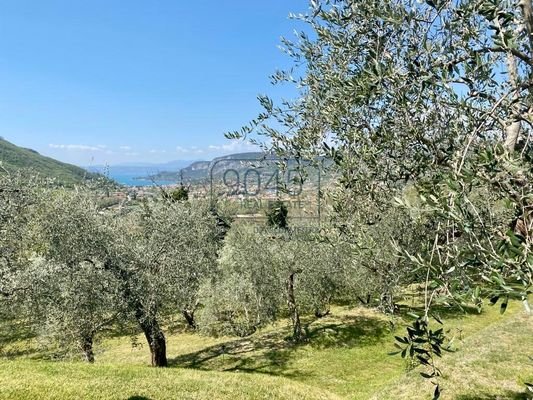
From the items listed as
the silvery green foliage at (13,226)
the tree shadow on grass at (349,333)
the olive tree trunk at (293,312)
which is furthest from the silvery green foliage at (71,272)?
the tree shadow on grass at (349,333)

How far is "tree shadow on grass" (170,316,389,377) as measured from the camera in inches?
926

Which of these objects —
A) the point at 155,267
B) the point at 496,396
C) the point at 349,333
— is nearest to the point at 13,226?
the point at 155,267

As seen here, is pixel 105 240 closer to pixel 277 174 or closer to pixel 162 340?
pixel 162 340

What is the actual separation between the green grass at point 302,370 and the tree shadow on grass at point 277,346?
0.22 feet

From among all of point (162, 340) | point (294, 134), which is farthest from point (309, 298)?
point (294, 134)

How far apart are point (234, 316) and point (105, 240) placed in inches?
702

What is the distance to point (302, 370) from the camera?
22359 mm

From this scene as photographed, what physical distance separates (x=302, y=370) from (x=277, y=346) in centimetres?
469

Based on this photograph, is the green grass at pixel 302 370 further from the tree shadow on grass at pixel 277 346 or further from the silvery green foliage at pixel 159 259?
the silvery green foliage at pixel 159 259

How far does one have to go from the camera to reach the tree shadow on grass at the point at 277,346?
23516mm

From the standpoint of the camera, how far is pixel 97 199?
20.4m

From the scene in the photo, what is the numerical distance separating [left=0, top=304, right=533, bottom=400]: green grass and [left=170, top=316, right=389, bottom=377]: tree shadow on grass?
7 cm

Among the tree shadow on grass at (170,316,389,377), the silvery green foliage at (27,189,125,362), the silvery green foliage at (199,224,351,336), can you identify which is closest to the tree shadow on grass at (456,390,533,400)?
the tree shadow on grass at (170,316,389,377)

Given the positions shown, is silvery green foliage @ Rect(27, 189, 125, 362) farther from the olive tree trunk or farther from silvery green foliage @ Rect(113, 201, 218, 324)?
the olive tree trunk
